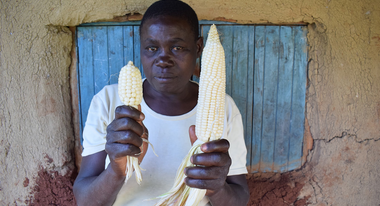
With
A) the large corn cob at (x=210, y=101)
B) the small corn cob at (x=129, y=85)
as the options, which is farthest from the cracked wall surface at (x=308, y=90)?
the small corn cob at (x=129, y=85)

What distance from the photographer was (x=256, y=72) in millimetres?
2580

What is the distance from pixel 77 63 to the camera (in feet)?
8.23

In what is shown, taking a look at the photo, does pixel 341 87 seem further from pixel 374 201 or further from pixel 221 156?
pixel 221 156

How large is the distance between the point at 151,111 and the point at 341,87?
1789 millimetres

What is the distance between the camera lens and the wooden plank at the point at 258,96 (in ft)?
8.32

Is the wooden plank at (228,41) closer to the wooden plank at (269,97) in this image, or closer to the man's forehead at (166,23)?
the wooden plank at (269,97)

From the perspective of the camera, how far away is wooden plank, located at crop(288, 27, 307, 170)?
8.36 feet

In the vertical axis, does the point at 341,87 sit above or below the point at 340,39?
below

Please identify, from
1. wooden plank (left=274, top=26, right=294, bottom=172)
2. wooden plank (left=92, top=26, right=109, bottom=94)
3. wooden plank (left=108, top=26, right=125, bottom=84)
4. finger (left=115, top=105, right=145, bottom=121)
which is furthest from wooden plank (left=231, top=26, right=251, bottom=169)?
finger (left=115, top=105, right=145, bottom=121)

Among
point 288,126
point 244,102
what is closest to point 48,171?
point 244,102

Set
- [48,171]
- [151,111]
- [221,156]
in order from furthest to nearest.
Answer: [48,171]
[151,111]
[221,156]

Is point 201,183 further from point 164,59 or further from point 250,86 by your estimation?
point 250,86

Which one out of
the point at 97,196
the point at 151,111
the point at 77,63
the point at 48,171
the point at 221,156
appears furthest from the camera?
the point at 77,63

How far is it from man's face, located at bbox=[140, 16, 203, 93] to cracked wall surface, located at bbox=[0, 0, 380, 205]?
2.30 feet
